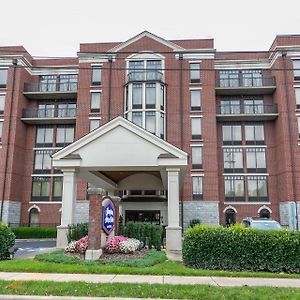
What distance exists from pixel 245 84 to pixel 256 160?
812cm

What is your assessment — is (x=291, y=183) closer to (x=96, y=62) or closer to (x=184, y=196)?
(x=184, y=196)

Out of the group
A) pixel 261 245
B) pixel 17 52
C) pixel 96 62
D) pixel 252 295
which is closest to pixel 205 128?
pixel 96 62

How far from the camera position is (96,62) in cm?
3644

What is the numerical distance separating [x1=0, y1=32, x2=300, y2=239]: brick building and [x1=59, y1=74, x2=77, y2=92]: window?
12 centimetres

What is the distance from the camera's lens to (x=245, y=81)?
36.6m

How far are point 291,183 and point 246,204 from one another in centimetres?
496

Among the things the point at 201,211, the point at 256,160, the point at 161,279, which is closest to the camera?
the point at 161,279

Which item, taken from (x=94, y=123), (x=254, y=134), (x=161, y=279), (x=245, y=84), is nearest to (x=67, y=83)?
(x=94, y=123)

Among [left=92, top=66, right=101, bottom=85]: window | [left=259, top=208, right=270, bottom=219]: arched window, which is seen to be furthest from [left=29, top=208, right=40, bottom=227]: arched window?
[left=259, top=208, right=270, bottom=219]: arched window

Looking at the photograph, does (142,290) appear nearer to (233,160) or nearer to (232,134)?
(233,160)

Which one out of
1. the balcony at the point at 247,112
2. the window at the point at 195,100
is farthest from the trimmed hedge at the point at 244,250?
the balcony at the point at 247,112

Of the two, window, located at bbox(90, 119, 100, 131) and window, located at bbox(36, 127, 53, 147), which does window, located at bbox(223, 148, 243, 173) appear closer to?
window, located at bbox(90, 119, 100, 131)

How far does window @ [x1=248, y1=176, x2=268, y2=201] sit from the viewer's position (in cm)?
3503

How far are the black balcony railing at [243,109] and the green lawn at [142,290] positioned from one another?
29.9 meters
